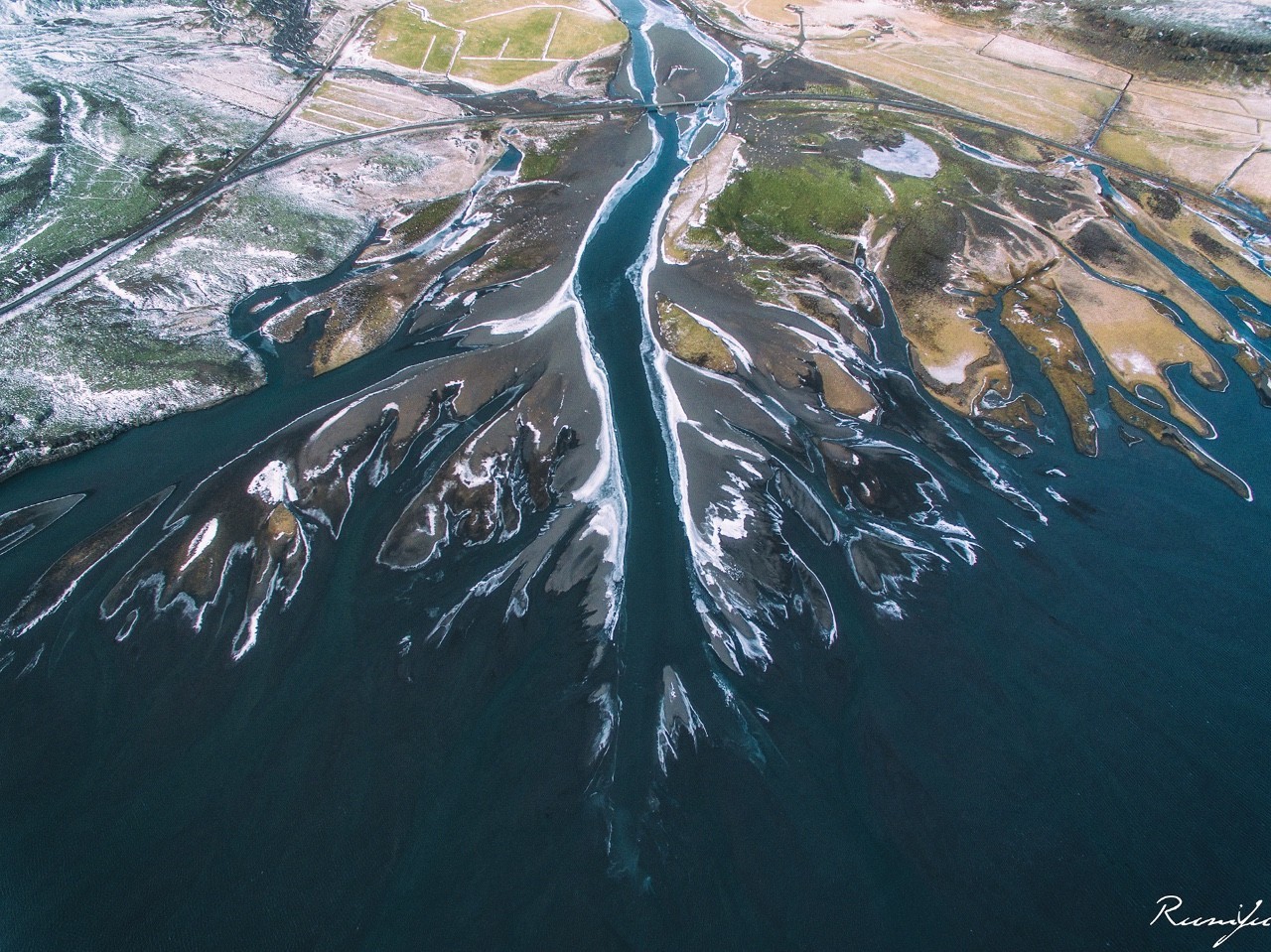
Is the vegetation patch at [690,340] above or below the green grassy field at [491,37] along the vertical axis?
below

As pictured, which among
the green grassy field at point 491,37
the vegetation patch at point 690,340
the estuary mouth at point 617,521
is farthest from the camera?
the green grassy field at point 491,37

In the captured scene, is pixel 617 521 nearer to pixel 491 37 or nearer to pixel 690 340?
pixel 690 340

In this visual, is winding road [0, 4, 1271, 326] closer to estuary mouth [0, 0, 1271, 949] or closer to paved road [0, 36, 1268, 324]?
paved road [0, 36, 1268, 324]

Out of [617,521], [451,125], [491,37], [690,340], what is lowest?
[617,521]

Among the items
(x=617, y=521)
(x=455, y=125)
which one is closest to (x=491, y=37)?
(x=455, y=125)

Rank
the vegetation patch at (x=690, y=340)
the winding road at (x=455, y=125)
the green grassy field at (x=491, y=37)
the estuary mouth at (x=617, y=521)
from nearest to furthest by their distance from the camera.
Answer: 1. the estuary mouth at (x=617, y=521)
2. the vegetation patch at (x=690, y=340)
3. the winding road at (x=455, y=125)
4. the green grassy field at (x=491, y=37)

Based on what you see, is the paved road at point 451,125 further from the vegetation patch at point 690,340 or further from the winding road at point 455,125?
the vegetation patch at point 690,340

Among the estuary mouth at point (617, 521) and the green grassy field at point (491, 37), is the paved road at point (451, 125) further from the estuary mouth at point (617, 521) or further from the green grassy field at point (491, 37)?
the green grassy field at point (491, 37)

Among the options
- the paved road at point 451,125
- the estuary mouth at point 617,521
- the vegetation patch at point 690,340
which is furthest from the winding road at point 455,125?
the vegetation patch at point 690,340

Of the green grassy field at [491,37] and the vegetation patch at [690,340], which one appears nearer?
the vegetation patch at [690,340]

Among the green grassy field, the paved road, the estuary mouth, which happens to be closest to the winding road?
the paved road

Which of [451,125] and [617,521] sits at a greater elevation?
[451,125]
